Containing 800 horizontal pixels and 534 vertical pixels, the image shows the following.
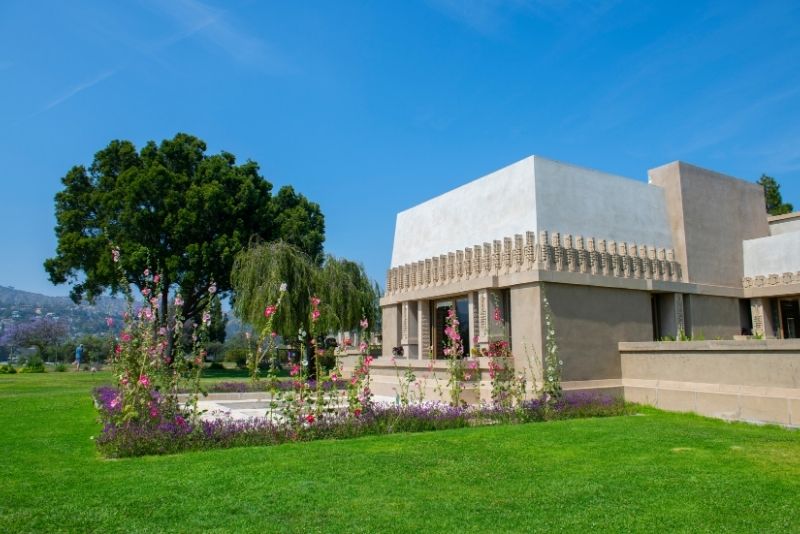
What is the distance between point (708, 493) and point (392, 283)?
12802 mm

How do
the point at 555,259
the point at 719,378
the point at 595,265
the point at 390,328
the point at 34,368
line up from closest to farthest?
the point at 719,378
the point at 555,259
the point at 595,265
the point at 390,328
the point at 34,368

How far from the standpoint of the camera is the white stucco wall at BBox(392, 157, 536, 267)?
13.3 metres

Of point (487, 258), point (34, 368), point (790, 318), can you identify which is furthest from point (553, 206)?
point (34, 368)

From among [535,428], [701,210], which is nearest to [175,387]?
[535,428]

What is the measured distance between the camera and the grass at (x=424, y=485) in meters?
4.12

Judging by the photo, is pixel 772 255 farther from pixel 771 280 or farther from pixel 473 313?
pixel 473 313

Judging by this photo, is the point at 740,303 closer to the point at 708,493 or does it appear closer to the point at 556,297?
the point at 556,297

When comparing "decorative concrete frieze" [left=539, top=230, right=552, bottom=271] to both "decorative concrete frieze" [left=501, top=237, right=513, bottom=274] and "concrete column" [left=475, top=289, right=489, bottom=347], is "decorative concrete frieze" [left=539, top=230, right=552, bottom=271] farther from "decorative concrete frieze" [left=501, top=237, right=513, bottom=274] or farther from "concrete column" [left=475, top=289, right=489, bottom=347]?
"concrete column" [left=475, top=289, right=489, bottom=347]

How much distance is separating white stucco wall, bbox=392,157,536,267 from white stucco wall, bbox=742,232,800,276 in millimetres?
7069

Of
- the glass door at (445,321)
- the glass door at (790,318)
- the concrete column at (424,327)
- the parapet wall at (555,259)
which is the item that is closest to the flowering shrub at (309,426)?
the parapet wall at (555,259)

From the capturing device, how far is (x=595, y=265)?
12.7 metres

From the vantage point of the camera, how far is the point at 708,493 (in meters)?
4.83

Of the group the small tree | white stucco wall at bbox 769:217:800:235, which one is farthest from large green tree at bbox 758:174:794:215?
the small tree

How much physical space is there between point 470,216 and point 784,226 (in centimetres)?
907
